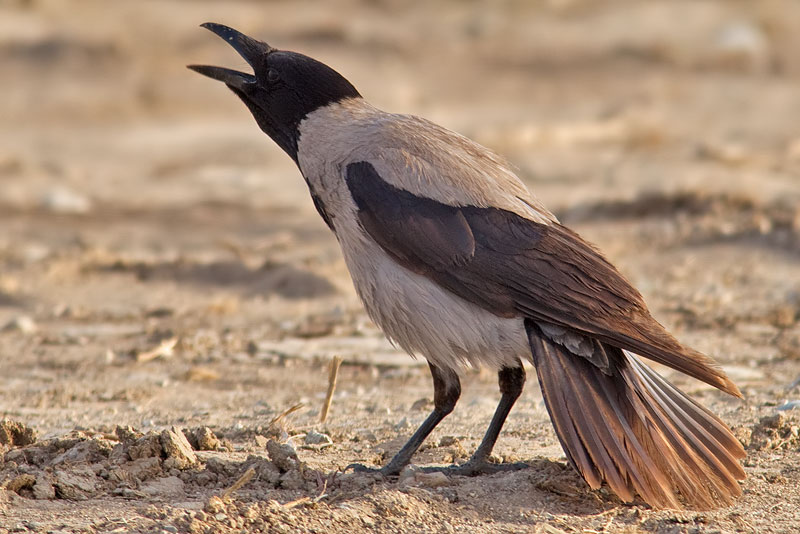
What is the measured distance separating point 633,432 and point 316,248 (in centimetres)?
540

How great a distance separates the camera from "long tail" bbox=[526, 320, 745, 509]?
394 cm

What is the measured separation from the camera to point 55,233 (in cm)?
982

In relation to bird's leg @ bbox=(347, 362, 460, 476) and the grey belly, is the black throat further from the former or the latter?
bird's leg @ bbox=(347, 362, 460, 476)

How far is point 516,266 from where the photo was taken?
4285mm

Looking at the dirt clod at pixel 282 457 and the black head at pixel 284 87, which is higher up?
the black head at pixel 284 87

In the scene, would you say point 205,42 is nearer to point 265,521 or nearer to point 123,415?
point 123,415

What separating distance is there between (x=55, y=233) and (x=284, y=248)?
2161 mm

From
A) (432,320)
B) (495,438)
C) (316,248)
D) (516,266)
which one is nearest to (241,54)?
(432,320)

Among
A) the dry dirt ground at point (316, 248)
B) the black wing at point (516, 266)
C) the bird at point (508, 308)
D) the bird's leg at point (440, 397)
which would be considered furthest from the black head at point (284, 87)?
the dry dirt ground at point (316, 248)

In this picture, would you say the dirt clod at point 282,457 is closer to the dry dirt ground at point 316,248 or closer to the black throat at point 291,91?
the dry dirt ground at point 316,248

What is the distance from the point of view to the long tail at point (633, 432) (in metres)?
3.94

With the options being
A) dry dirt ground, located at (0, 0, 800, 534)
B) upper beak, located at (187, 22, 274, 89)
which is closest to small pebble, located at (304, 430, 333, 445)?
dry dirt ground, located at (0, 0, 800, 534)

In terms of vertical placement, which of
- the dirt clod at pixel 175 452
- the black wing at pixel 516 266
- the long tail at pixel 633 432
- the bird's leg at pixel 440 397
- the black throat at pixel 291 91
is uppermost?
the black throat at pixel 291 91

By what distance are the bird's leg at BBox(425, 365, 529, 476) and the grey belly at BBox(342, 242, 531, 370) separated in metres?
0.14
